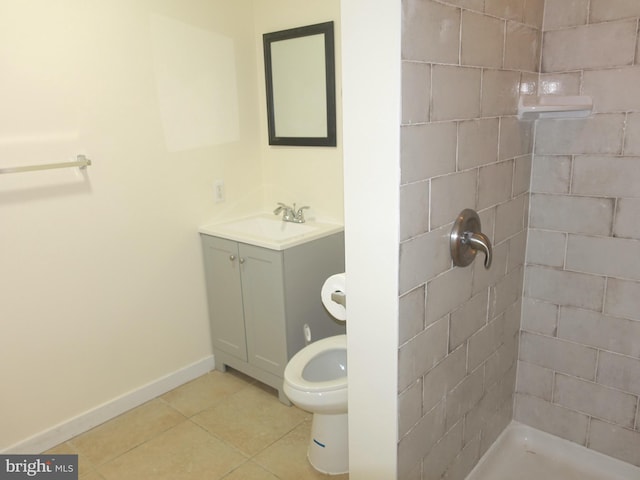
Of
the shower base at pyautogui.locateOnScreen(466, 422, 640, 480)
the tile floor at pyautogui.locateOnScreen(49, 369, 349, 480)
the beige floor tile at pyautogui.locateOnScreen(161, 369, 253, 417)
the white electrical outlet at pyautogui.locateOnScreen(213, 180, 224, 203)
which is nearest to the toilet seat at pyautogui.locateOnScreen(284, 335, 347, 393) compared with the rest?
the tile floor at pyautogui.locateOnScreen(49, 369, 349, 480)

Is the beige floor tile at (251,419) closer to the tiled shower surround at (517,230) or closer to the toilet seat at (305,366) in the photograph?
the toilet seat at (305,366)

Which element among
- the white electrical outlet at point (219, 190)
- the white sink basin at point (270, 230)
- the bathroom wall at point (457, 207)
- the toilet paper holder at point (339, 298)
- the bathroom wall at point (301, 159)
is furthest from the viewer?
the white electrical outlet at point (219, 190)

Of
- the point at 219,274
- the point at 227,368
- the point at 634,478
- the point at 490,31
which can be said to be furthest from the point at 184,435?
the point at 490,31

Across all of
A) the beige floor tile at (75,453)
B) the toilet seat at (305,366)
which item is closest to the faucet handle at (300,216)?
the toilet seat at (305,366)

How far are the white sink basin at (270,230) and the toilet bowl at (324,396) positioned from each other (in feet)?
1.69

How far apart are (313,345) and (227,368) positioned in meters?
0.88

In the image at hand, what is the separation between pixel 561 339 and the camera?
181 cm

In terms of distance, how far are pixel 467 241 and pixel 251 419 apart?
1.55 m

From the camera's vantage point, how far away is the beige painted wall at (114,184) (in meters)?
1.99

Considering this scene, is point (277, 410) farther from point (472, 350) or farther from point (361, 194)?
point (361, 194)

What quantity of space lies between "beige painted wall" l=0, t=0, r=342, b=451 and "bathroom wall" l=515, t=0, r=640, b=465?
1.17 meters

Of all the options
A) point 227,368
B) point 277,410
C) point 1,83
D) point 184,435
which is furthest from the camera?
point 227,368

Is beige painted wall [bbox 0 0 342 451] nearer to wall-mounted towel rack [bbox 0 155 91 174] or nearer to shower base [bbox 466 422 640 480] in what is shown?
wall-mounted towel rack [bbox 0 155 91 174]

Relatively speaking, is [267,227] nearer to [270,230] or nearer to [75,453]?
[270,230]
